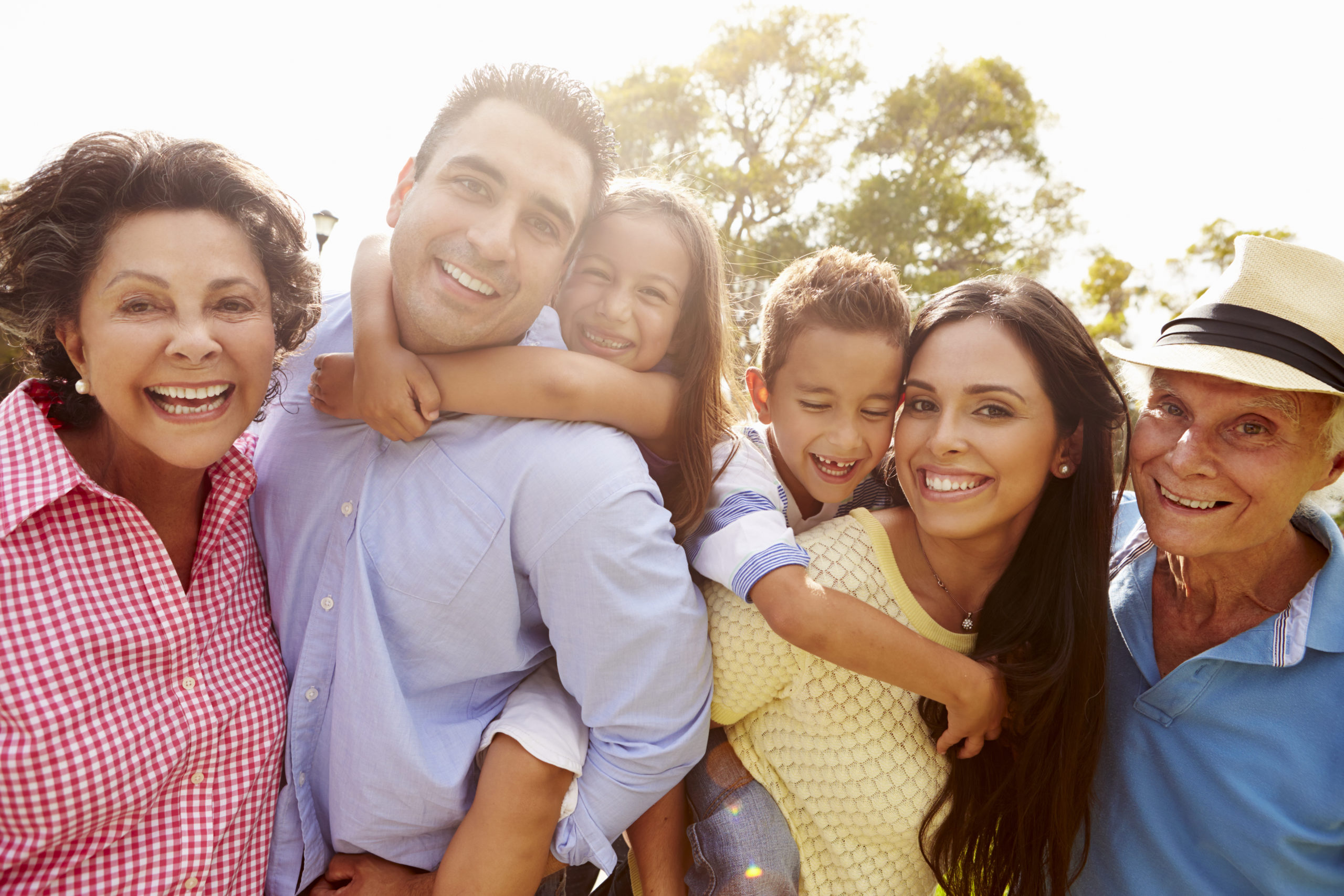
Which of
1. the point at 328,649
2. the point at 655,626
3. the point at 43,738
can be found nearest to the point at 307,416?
the point at 328,649

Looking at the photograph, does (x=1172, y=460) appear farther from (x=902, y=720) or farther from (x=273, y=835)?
(x=273, y=835)

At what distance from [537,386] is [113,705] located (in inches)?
47.2

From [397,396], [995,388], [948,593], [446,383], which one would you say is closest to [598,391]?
[446,383]

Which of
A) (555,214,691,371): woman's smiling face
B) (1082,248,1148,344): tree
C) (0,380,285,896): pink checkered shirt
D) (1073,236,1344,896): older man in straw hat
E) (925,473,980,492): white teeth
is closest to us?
(0,380,285,896): pink checkered shirt

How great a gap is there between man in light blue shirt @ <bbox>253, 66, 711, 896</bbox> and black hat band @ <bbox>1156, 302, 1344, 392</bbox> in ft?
5.31

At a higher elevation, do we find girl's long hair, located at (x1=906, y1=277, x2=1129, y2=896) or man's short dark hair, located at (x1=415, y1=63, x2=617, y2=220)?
man's short dark hair, located at (x1=415, y1=63, x2=617, y2=220)

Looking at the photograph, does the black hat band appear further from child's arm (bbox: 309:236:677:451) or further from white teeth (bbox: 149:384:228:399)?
white teeth (bbox: 149:384:228:399)

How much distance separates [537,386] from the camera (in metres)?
2.12

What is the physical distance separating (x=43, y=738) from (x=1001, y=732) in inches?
94.9

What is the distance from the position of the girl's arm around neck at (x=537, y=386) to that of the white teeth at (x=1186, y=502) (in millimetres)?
1537

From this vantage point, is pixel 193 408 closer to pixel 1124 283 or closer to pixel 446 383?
pixel 446 383

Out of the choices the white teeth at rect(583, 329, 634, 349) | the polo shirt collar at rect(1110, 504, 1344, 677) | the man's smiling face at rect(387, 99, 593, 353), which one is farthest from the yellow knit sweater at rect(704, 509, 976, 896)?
the man's smiling face at rect(387, 99, 593, 353)

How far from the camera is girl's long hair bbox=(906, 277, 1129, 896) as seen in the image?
226 cm

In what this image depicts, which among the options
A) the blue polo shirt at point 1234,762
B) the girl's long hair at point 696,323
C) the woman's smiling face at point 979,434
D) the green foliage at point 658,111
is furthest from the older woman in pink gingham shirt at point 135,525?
the green foliage at point 658,111
